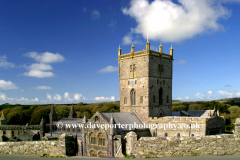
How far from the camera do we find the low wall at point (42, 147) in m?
11.9

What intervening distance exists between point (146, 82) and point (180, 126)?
27.7ft

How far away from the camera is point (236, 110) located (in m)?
76.2

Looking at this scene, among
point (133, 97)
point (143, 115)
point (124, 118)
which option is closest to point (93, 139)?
point (124, 118)

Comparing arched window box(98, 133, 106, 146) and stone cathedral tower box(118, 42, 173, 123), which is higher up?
stone cathedral tower box(118, 42, 173, 123)

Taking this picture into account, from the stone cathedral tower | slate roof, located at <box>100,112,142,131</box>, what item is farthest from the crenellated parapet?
slate roof, located at <box>100,112,142,131</box>

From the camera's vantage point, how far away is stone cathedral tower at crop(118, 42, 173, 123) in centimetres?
3322

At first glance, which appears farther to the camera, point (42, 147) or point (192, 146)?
point (42, 147)

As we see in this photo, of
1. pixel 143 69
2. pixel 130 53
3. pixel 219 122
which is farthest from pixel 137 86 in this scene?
pixel 219 122

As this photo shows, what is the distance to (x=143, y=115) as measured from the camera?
33125 mm

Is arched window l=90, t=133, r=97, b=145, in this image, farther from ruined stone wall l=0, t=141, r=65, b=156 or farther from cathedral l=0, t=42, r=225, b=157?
ruined stone wall l=0, t=141, r=65, b=156

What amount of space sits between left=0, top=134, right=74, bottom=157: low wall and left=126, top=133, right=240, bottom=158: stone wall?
13.3ft

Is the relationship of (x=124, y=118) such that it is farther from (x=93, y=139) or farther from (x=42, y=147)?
(x=42, y=147)

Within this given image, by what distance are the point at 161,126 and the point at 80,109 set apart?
63569 millimetres

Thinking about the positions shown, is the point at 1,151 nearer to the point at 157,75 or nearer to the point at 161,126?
the point at 161,126
